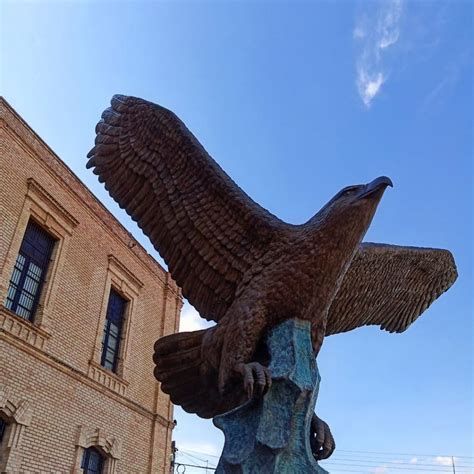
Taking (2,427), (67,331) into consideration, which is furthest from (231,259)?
(67,331)

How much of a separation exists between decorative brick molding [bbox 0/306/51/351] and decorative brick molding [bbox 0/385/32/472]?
1.04 metres

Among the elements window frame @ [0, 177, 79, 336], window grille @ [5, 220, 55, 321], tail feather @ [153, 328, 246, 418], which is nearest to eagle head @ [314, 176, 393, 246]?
tail feather @ [153, 328, 246, 418]

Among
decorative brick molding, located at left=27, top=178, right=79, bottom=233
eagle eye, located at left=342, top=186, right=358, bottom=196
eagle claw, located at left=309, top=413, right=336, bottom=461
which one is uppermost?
decorative brick molding, located at left=27, top=178, right=79, bottom=233

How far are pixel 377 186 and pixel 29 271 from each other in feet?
31.2

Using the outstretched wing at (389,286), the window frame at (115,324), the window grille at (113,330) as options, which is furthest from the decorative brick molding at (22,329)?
the outstretched wing at (389,286)

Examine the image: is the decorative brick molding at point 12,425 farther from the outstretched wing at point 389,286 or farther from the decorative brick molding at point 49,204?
the outstretched wing at point 389,286

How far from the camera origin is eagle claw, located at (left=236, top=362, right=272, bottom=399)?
238 centimetres

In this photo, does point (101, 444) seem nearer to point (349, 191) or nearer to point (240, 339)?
point (240, 339)

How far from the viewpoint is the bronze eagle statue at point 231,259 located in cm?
280

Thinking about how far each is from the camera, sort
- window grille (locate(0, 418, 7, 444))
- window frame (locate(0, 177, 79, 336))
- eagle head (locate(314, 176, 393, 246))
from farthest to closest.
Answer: window frame (locate(0, 177, 79, 336)) → window grille (locate(0, 418, 7, 444)) → eagle head (locate(314, 176, 393, 246))

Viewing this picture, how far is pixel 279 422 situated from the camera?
2375 mm

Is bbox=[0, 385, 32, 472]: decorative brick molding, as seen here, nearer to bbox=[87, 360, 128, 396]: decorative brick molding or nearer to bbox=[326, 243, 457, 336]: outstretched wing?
bbox=[87, 360, 128, 396]: decorative brick molding

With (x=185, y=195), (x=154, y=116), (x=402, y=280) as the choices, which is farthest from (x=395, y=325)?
(x=154, y=116)

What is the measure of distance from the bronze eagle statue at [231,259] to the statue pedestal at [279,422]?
0.43 feet
